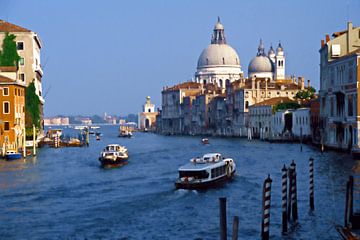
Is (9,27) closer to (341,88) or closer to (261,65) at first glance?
(341,88)

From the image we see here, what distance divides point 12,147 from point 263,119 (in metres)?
38.7

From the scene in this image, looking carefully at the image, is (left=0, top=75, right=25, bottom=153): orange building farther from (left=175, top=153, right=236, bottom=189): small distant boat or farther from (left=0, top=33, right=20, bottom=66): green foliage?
(left=175, top=153, right=236, bottom=189): small distant boat

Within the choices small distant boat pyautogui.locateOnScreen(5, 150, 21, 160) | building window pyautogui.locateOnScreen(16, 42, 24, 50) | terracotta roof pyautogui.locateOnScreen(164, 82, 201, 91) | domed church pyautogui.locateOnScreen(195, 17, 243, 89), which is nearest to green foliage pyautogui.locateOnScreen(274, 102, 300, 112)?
building window pyautogui.locateOnScreen(16, 42, 24, 50)

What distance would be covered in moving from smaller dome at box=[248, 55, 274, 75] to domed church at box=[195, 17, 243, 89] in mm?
11886

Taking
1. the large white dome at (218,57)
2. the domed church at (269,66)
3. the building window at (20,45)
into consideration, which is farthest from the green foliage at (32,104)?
the large white dome at (218,57)

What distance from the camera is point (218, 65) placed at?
125 meters

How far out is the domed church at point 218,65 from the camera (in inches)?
4911

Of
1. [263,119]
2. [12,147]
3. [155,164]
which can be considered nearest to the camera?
→ [155,164]

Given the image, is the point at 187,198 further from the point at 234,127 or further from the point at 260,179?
the point at 234,127

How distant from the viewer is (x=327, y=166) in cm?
3111

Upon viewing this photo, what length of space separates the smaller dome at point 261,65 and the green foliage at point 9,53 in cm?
6195

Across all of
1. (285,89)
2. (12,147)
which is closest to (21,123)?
(12,147)

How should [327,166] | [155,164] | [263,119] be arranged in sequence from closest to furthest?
[327,166] → [155,164] → [263,119]

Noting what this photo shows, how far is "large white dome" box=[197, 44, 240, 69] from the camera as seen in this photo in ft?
411
